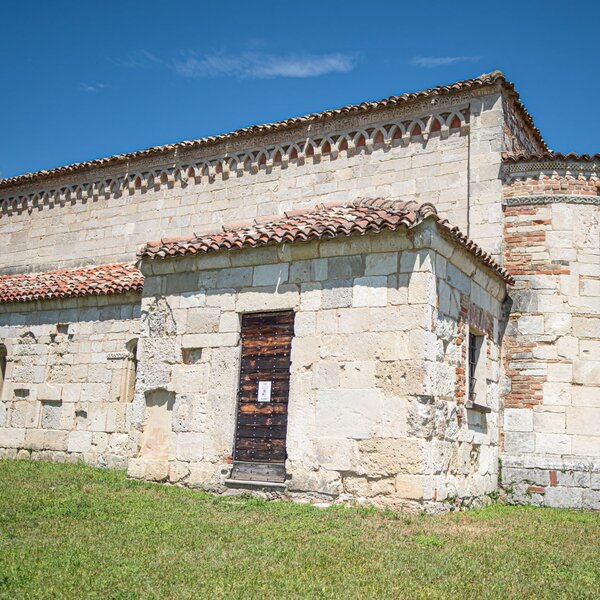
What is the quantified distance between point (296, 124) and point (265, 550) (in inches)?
378

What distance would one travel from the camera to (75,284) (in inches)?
530

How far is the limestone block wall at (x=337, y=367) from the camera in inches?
323

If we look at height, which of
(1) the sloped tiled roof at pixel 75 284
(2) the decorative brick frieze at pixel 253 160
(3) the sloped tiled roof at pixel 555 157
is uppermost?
(2) the decorative brick frieze at pixel 253 160

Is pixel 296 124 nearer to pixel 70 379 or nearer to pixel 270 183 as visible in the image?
Result: pixel 270 183

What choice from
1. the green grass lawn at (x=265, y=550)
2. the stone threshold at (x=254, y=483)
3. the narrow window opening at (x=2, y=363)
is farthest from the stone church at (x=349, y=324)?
the green grass lawn at (x=265, y=550)

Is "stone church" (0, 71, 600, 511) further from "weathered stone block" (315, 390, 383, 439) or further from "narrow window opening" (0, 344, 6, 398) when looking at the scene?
"narrow window opening" (0, 344, 6, 398)

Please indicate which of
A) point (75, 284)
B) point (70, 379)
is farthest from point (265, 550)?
point (75, 284)

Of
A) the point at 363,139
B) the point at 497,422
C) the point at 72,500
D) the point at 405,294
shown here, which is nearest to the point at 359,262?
the point at 405,294

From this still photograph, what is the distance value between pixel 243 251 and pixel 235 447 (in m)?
2.55

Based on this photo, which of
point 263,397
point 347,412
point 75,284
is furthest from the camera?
point 75,284

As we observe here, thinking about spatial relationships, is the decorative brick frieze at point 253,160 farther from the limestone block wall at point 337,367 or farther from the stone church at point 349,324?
the limestone block wall at point 337,367

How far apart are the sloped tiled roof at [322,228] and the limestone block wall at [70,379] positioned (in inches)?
116

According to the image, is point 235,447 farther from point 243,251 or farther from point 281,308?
point 243,251

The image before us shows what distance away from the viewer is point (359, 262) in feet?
28.9
